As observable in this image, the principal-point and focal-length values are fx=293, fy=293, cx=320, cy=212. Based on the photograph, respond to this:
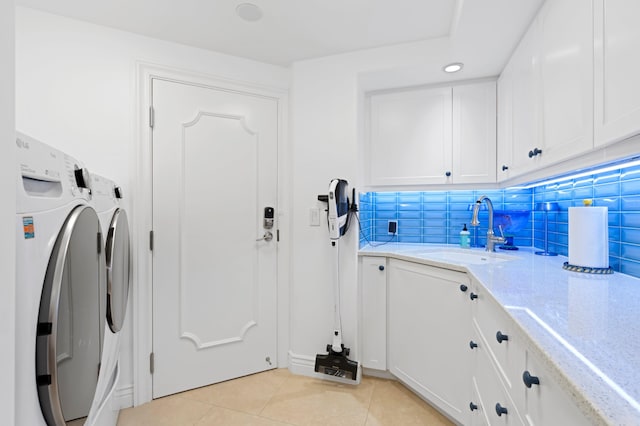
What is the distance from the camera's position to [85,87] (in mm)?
1724

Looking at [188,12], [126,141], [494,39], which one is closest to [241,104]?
[188,12]

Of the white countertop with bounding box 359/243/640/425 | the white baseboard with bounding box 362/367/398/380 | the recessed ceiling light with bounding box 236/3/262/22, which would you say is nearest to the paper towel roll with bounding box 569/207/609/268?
the white countertop with bounding box 359/243/640/425

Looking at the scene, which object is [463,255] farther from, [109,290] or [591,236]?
[109,290]

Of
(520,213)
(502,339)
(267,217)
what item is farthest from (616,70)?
(267,217)

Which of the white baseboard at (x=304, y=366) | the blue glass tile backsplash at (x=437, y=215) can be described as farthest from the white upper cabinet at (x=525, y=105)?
the white baseboard at (x=304, y=366)

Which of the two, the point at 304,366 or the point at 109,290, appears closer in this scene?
the point at 109,290

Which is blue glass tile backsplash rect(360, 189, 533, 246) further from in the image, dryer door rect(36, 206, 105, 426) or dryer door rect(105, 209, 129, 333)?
dryer door rect(36, 206, 105, 426)

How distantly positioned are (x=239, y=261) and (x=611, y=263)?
203 cm

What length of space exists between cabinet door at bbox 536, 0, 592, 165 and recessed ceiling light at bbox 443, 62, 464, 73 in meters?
0.55

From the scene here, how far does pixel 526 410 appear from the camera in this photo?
740 mm

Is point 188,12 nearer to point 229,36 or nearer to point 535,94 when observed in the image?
point 229,36

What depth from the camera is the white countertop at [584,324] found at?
44 centimetres

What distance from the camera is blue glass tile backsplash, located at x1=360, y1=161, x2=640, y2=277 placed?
1.18 m

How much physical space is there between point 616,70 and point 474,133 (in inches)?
A: 50.4
